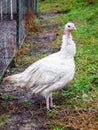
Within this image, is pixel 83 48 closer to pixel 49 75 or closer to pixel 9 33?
pixel 9 33

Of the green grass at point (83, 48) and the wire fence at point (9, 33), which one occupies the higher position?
the wire fence at point (9, 33)

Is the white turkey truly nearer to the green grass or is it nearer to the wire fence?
the green grass

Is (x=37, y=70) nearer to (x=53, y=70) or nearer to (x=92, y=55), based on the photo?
(x=53, y=70)

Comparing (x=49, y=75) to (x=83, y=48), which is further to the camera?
(x=83, y=48)

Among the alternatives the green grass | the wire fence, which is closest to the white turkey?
the green grass

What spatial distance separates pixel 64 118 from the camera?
19.2 feet

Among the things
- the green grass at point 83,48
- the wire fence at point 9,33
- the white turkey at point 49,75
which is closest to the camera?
the white turkey at point 49,75

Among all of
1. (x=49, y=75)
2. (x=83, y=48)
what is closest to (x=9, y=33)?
(x=83, y=48)

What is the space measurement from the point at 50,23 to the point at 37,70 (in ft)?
29.3

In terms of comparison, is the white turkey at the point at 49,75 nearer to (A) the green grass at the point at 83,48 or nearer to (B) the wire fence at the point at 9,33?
(A) the green grass at the point at 83,48

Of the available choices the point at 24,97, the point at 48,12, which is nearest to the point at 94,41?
the point at 24,97

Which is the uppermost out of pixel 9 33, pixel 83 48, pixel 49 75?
pixel 49 75

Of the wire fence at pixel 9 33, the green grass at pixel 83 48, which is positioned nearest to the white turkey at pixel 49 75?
the green grass at pixel 83 48

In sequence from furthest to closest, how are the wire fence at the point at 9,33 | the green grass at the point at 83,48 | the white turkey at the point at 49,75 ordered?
the wire fence at the point at 9,33 < the green grass at the point at 83,48 < the white turkey at the point at 49,75
